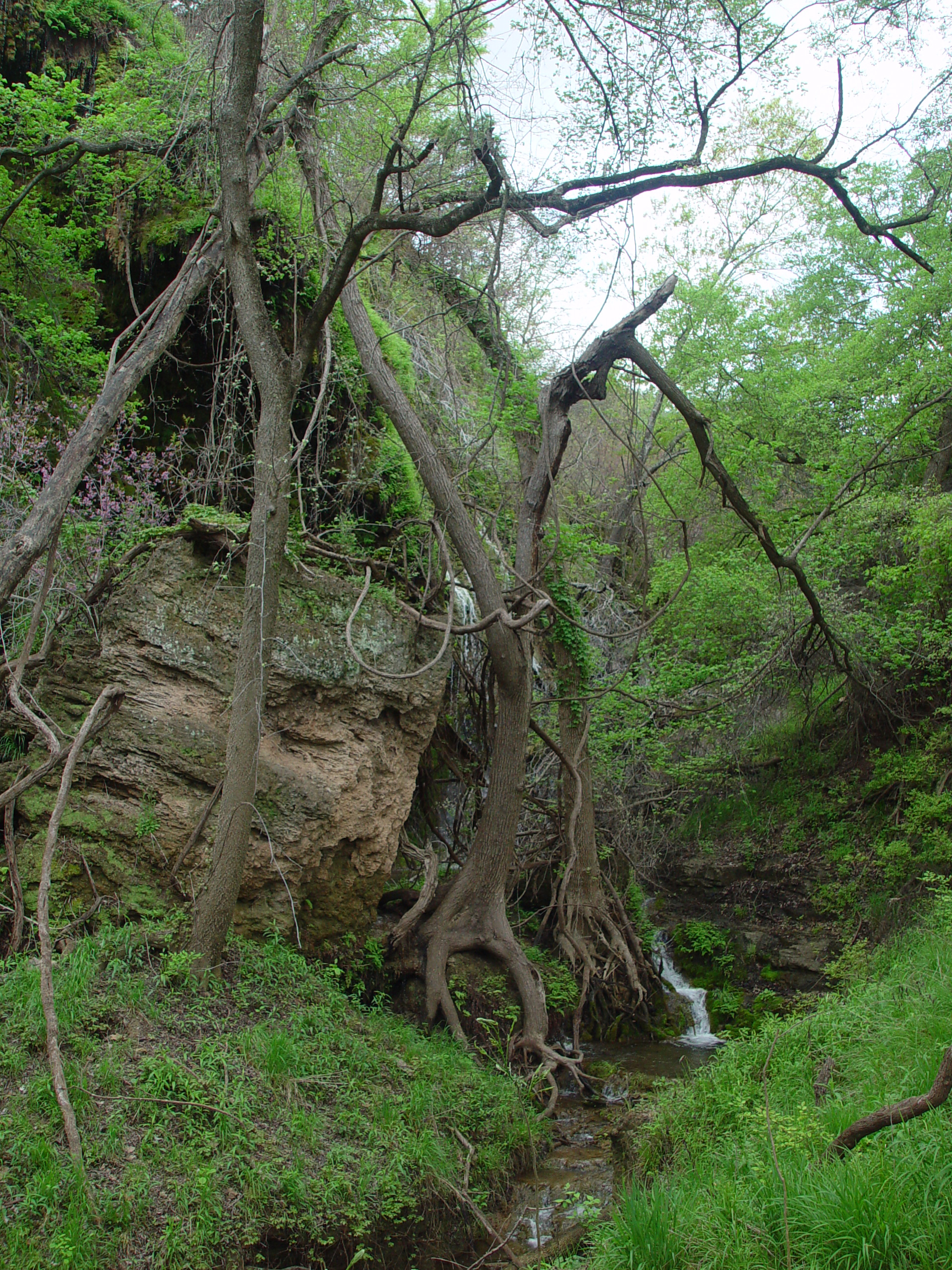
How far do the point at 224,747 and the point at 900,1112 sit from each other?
4.87 m

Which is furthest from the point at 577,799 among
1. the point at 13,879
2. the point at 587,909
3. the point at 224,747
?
the point at 13,879

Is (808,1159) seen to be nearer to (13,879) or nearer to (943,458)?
(13,879)

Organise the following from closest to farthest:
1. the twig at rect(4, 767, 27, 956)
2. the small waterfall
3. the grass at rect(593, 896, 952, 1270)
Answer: the grass at rect(593, 896, 952, 1270) < the twig at rect(4, 767, 27, 956) < the small waterfall

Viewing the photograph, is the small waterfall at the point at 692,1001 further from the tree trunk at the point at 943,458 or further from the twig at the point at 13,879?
the tree trunk at the point at 943,458

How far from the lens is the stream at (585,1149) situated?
5.12 m

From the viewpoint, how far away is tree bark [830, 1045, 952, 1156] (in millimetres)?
2932

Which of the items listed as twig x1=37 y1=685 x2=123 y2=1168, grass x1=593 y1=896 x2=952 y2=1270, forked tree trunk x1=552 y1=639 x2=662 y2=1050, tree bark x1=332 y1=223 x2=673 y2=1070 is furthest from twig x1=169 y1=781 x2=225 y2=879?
forked tree trunk x1=552 y1=639 x2=662 y2=1050

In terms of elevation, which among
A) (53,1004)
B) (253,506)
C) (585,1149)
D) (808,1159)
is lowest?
(585,1149)

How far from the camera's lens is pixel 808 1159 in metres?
3.88

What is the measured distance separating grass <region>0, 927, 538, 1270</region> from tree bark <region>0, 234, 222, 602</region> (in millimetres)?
2332

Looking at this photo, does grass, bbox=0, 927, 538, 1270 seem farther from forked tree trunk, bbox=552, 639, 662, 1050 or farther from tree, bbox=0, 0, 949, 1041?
forked tree trunk, bbox=552, 639, 662, 1050

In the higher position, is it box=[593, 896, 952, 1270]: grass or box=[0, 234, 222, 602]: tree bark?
box=[0, 234, 222, 602]: tree bark

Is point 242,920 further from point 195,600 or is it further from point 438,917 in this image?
point 195,600

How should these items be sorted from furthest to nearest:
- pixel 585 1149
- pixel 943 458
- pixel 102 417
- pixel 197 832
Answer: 1. pixel 943 458
2. pixel 585 1149
3. pixel 197 832
4. pixel 102 417
